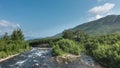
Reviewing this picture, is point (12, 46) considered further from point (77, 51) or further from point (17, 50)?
point (77, 51)

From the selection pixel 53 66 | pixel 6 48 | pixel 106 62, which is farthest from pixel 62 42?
pixel 106 62

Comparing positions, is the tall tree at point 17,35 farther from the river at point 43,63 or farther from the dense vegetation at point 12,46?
the river at point 43,63

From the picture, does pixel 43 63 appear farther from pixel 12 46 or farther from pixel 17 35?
pixel 17 35

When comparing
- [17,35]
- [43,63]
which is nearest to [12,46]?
[17,35]

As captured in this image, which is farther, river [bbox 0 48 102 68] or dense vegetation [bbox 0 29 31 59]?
dense vegetation [bbox 0 29 31 59]

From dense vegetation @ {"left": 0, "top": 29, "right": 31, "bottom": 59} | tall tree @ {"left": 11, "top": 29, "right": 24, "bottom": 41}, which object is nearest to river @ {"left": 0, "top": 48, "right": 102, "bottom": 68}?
dense vegetation @ {"left": 0, "top": 29, "right": 31, "bottom": 59}

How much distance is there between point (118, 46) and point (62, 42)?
4198 centimetres

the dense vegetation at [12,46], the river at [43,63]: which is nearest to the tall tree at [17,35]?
the dense vegetation at [12,46]

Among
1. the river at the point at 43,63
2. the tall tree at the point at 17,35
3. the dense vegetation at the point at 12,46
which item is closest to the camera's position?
the river at the point at 43,63

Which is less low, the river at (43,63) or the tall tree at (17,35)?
the tall tree at (17,35)

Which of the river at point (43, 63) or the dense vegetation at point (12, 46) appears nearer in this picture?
the river at point (43, 63)

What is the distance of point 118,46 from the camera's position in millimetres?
59594

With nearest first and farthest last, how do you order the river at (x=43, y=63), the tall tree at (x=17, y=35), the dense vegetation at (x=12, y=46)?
the river at (x=43, y=63) → the dense vegetation at (x=12, y=46) → the tall tree at (x=17, y=35)

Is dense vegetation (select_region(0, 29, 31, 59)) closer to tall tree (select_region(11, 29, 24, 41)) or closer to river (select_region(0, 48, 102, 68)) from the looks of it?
tall tree (select_region(11, 29, 24, 41))
